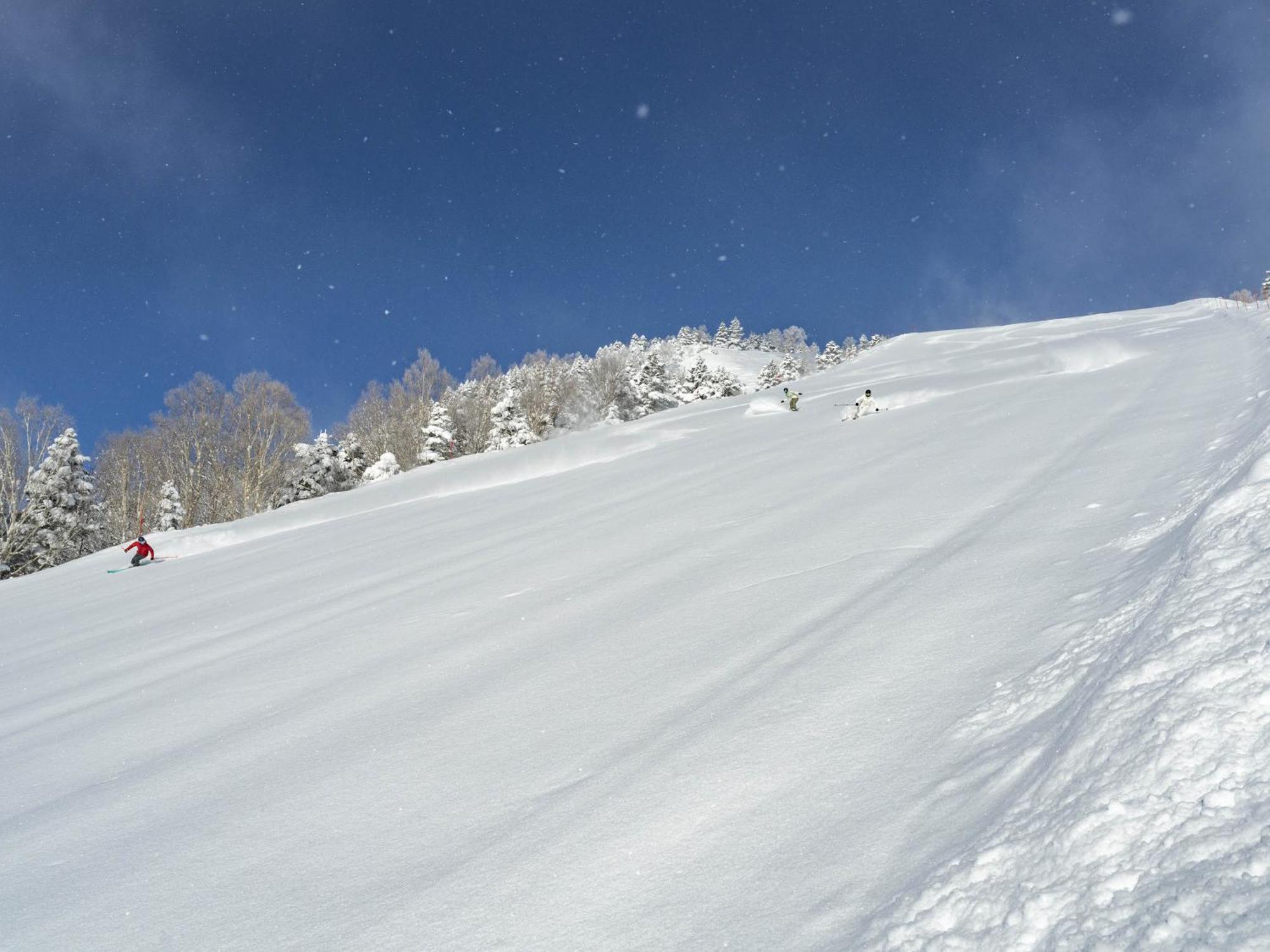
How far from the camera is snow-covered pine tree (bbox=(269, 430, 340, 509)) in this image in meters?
43.0

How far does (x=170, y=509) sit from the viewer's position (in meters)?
43.2

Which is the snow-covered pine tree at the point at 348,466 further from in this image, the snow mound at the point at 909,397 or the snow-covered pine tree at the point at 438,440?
the snow mound at the point at 909,397

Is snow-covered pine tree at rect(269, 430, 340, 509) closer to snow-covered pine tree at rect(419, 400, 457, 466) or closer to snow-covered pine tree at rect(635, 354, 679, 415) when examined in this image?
snow-covered pine tree at rect(419, 400, 457, 466)

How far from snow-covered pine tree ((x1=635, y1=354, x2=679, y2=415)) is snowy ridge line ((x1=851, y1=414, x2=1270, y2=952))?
2105 inches

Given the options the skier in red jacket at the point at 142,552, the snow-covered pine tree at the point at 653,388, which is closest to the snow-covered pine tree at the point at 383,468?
the snow-covered pine tree at the point at 653,388

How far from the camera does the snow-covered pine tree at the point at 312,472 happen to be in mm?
43000

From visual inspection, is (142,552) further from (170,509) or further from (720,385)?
(720,385)

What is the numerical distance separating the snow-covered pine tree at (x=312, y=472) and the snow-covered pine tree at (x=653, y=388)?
885 inches

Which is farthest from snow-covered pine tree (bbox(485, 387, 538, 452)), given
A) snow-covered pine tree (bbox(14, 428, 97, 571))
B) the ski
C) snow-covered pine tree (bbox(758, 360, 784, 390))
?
the ski

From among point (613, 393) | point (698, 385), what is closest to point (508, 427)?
point (613, 393)

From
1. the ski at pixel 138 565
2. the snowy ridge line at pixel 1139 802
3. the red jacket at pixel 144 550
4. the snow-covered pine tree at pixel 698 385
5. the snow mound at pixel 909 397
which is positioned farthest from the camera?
the snow-covered pine tree at pixel 698 385

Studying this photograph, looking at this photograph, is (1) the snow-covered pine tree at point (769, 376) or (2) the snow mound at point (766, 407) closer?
(2) the snow mound at point (766, 407)

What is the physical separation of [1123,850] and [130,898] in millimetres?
3194

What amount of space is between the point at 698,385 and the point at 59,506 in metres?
43.4
